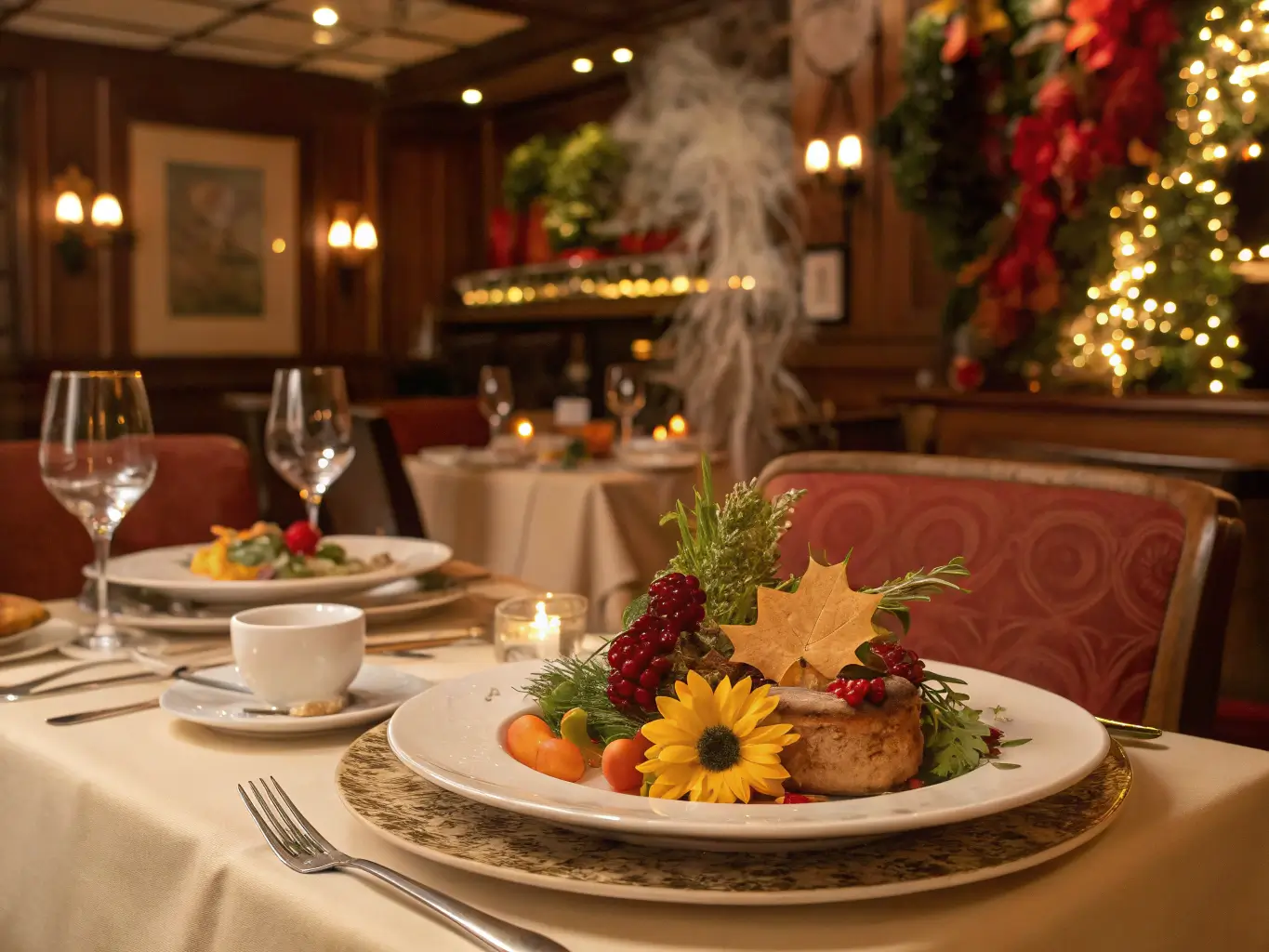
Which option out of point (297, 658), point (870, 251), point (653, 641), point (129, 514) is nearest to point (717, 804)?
point (653, 641)

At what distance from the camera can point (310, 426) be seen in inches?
61.8

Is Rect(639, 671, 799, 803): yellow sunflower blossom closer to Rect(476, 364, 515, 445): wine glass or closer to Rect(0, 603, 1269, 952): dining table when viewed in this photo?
Rect(0, 603, 1269, 952): dining table

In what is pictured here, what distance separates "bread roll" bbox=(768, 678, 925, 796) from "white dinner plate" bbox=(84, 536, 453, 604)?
733 millimetres

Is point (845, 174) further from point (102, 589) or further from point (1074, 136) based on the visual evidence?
point (102, 589)

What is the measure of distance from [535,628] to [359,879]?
1.61 ft

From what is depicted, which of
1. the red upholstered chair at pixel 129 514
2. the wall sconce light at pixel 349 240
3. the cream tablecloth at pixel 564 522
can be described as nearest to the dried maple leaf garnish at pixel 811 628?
the red upholstered chair at pixel 129 514

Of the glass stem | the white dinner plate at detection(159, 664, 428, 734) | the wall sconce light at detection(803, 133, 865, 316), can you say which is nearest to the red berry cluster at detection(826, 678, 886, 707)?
the white dinner plate at detection(159, 664, 428, 734)

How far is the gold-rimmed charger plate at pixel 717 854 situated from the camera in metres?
0.58

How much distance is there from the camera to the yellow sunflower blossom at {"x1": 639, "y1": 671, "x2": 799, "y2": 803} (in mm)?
664

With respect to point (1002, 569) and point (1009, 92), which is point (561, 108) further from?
point (1002, 569)

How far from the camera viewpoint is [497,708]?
827mm

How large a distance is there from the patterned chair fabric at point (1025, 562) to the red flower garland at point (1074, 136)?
358cm

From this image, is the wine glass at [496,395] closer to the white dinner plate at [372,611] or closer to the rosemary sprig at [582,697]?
the white dinner plate at [372,611]

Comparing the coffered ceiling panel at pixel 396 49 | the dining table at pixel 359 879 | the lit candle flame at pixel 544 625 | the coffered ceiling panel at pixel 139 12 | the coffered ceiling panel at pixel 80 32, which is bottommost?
the dining table at pixel 359 879
